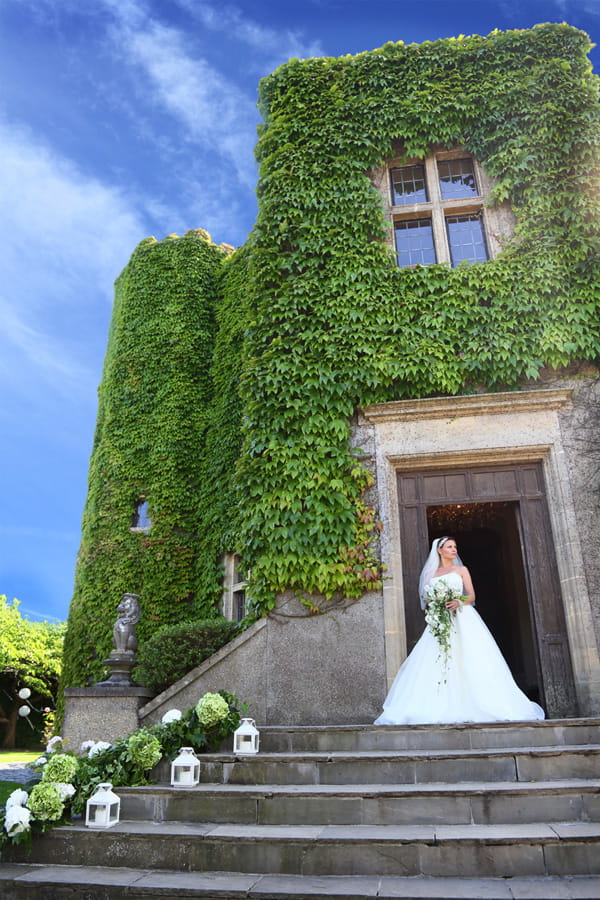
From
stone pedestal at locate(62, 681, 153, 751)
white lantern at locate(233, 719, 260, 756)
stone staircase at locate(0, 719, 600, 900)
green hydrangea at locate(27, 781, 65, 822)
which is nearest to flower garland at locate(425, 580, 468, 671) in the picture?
stone staircase at locate(0, 719, 600, 900)

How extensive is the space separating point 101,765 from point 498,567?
10.3 metres

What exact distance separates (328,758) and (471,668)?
2.14 meters

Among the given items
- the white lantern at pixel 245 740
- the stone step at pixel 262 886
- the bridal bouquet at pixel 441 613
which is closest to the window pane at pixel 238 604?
the bridal bouquet at pixel 441 613

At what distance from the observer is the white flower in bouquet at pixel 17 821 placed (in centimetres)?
474

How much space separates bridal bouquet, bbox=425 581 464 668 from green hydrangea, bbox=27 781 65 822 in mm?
3997

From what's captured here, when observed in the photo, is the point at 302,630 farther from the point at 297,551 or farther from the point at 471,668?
the point at 471,668

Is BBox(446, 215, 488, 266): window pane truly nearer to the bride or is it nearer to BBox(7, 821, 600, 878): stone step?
the bride

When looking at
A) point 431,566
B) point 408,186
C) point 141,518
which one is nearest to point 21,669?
point 141,518

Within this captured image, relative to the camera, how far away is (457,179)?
10.4 metres

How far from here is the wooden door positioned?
25.2 feet

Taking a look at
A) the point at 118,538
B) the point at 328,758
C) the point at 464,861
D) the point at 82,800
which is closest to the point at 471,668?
the point at 328,758

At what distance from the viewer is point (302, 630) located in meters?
8.01

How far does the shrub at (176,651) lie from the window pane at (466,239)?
6622 millimetres

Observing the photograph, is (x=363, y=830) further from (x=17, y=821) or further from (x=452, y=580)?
(x=452, y=580)
